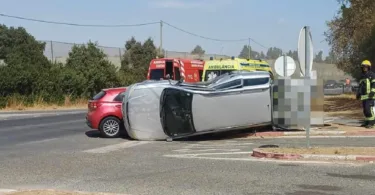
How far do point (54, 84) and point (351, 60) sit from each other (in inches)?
849

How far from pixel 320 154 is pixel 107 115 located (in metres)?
7.79

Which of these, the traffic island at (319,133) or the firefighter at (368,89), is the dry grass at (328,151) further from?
the firefighter at (368,89)

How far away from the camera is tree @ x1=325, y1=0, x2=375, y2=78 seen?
28.3m

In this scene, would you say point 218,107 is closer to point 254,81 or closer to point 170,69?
point 254,81

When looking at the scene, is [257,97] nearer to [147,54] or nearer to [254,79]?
[254,79]

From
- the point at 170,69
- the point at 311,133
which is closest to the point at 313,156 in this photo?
the point at 311,133

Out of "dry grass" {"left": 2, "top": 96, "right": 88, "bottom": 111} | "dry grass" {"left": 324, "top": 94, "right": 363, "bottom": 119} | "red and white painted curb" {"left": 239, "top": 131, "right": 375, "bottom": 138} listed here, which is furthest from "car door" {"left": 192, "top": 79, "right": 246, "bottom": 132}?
"dry grass" {"left": 2, "top": 96, "right": 88, "bottom": 111}

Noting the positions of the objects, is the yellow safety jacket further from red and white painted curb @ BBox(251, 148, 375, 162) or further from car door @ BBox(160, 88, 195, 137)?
red and white painted curb @ BBox(251, 148, 375, 162)

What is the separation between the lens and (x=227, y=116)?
15.2 m

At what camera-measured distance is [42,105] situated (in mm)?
37844

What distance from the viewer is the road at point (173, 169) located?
852 cm

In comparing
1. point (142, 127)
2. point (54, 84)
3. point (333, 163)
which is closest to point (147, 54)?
point (54, 84)

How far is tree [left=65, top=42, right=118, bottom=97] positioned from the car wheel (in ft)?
78.2

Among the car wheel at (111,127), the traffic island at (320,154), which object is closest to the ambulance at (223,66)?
the car wheel at (111,127)
